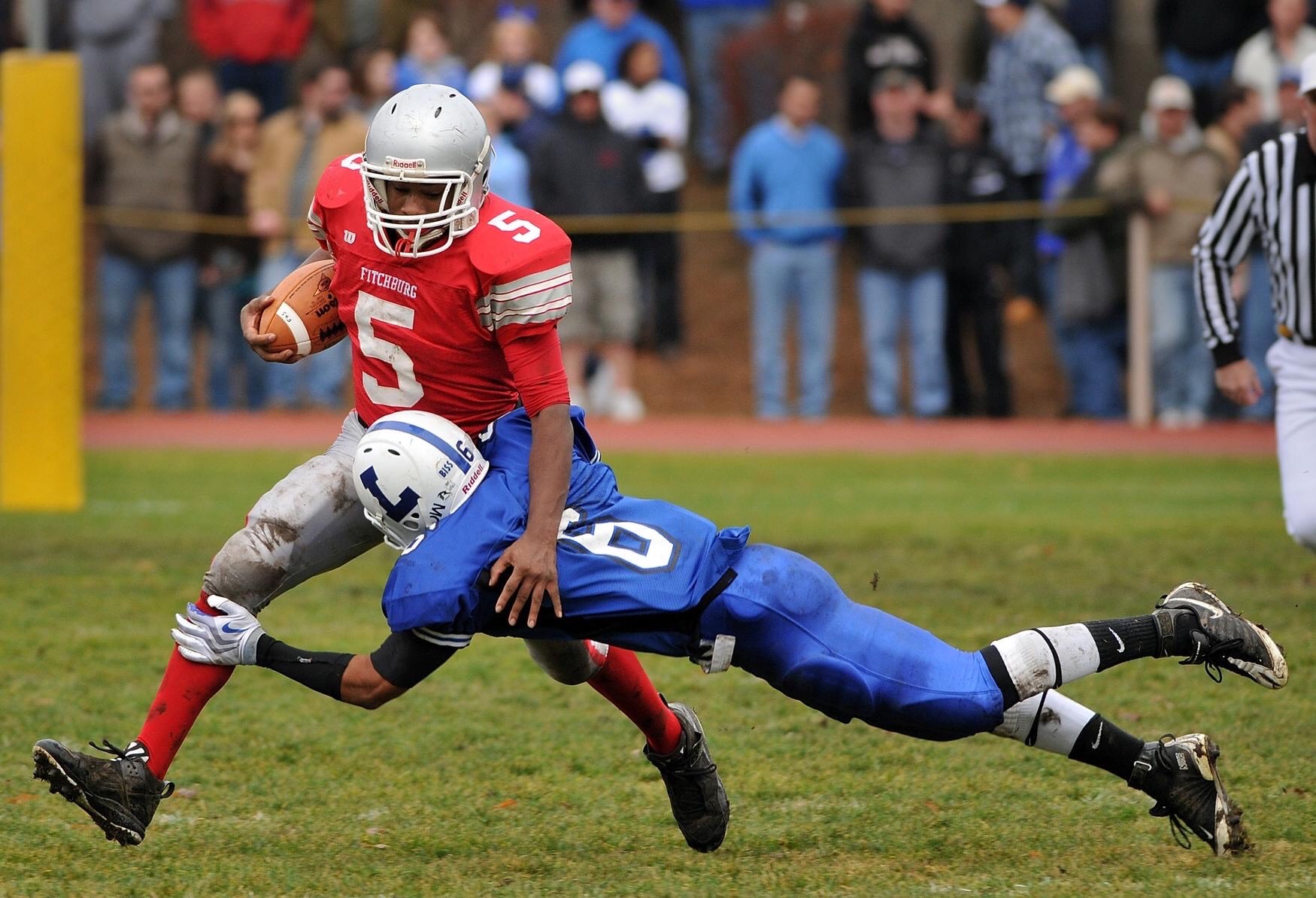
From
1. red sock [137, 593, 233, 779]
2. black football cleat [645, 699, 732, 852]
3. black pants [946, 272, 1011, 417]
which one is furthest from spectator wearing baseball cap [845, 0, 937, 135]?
red sock [137, 593, 233, 779]

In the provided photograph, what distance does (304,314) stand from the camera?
4.64 metres

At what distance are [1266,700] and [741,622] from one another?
2416 mm

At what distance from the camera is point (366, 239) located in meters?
4.34

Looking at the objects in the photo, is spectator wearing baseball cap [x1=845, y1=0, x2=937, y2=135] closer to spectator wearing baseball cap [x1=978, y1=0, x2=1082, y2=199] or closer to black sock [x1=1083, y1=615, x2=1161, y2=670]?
spectator wearing baseball cap [x1=978, y1=0, x2=1082, y2=199]

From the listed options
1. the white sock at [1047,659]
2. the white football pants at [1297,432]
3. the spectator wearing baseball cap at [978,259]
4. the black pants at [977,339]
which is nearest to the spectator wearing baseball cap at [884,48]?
the spectator wearing baseball cap at [978,259]

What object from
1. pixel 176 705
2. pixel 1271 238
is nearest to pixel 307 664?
pixel 176 705

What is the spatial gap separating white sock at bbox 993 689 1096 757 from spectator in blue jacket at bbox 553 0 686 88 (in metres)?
10.0

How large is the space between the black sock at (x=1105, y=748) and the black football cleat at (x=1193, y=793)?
0.02 meters

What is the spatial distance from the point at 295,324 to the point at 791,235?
8.76 m

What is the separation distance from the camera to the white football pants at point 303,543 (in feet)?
14.4

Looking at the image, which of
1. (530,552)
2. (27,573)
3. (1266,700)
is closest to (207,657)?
(530,552)

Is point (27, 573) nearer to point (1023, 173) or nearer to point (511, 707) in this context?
point (511, 707)

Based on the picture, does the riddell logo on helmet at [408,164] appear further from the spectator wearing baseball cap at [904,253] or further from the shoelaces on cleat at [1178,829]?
the spectator wearing baseball cap at [904,253]

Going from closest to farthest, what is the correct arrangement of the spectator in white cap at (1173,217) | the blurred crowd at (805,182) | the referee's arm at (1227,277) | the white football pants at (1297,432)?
the white football pants at (1297,432) < the referee's arm at (1227,277) < the spectator in white cap at (1173,217) < the blurred crowd at (805,182)
